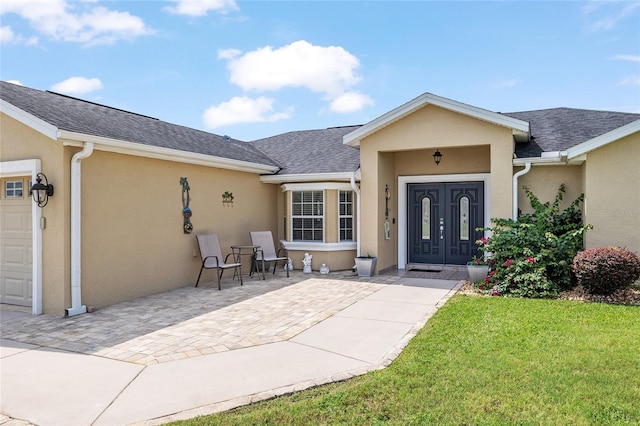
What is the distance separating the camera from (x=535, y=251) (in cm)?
909

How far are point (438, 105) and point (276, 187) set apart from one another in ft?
18.9

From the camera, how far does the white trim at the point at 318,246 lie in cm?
Result: 1209

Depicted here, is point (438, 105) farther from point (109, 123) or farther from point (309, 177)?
point (109, 123)

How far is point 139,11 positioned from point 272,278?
24.1ft

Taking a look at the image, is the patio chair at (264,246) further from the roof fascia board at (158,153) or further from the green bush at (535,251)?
the green bush at (535,251)

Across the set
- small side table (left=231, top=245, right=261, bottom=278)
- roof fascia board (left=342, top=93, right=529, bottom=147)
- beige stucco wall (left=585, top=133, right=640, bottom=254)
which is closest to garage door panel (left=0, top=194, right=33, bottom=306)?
small side table (left=231, top=245, right=261, bottom=278)

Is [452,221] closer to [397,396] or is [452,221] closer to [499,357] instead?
[499,357]

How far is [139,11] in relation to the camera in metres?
10.1

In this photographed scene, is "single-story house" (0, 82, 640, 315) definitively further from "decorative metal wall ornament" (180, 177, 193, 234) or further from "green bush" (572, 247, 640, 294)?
"green bush" (572, 247, 640, 294)

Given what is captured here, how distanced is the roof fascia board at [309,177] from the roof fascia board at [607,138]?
17.3 feet

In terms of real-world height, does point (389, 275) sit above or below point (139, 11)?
below

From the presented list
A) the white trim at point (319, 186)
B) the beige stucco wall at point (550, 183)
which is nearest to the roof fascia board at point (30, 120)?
the white trim at point (319, 186)

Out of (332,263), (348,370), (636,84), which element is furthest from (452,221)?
(348,370)

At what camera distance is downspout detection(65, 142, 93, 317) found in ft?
24.3
